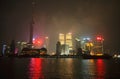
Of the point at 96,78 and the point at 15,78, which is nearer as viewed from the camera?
the point at 15,78

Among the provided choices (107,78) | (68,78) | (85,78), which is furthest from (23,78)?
(107,78)

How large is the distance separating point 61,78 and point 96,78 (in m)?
12.8

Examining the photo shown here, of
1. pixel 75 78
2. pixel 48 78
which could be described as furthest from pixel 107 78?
pixel 48 78

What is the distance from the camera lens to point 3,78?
8644cm

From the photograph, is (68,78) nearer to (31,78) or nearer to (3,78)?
(31,78)

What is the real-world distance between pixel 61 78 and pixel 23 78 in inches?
529

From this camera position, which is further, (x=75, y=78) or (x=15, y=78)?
(x=75, y=78)

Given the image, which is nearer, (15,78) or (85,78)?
(15,78)

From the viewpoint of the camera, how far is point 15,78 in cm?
8894

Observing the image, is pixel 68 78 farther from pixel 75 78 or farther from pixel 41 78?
pixel 41 78

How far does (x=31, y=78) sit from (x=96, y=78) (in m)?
23.5

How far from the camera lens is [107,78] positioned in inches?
3691

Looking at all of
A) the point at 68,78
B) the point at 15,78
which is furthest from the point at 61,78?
the point at 15,78

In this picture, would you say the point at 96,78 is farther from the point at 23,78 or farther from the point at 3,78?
the point at 3,78
